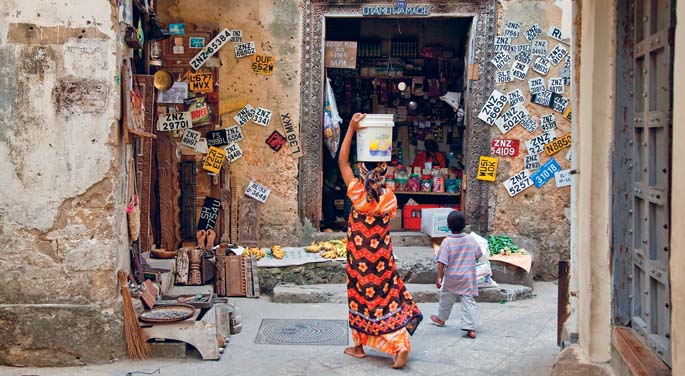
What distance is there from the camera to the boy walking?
666cm

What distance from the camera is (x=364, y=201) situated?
5.79 m

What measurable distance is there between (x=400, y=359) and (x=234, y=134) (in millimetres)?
4439

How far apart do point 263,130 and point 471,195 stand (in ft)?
8.94

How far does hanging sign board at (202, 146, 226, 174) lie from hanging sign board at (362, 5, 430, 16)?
2.45 metres

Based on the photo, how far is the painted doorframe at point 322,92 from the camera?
9.29 metres

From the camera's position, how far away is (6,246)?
5.66 meters

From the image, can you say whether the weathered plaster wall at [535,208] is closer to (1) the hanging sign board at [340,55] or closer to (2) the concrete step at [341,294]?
(2) the concrete step at [341,294]

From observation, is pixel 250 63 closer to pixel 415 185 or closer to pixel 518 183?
pixel 415 185

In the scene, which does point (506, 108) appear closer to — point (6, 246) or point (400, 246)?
point (400, 246)

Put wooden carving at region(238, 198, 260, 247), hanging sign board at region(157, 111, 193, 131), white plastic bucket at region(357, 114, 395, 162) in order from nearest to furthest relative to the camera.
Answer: white plastic bucket at region(357, 114, 395, 162), hanging sign board at region(157, 111, 193, 131), wooden carving at region(238, 198, 260, 247)

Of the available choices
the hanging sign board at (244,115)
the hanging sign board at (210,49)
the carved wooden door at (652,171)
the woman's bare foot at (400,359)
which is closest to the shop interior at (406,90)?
the hanging sign board at (244,115)

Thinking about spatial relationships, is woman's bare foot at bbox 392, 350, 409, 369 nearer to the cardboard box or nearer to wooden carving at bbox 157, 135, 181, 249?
the cardboard box

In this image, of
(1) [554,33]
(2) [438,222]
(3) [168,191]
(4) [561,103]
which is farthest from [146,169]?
(1) [554,33]

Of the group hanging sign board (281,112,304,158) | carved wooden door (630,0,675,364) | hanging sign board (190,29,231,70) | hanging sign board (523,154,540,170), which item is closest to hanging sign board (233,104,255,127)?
hanging sign board (281,112,304,158)
